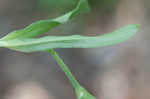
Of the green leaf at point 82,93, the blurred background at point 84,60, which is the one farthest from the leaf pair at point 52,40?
the blurred background at point 84,60

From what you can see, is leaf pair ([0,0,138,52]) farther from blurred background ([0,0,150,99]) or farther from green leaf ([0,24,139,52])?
blurred background ([0,0,150,99])

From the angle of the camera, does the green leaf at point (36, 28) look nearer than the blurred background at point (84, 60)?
Yes

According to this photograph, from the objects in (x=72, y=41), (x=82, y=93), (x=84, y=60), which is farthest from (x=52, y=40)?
(x=84, y=60)

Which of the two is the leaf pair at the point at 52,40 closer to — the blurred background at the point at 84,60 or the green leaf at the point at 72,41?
the green leaf at the point at 72,41

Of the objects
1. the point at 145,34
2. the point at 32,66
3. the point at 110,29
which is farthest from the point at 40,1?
the point at 145,34

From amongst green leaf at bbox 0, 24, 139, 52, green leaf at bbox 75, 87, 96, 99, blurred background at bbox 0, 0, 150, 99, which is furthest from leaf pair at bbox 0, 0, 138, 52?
blurred background at bbox 0, 0, 150, 99

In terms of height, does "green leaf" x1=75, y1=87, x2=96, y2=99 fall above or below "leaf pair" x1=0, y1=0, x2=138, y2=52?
below

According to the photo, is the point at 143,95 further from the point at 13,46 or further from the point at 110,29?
the point at 13,46

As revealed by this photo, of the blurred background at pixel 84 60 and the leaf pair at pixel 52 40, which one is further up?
the leaf pair at pixel 52 40

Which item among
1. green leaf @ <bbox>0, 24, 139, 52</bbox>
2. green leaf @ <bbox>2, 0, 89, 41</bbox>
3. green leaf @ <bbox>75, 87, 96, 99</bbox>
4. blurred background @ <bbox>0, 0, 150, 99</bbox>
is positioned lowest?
blurred background @ <bbox>0, 0, 150, 99</bbox>
